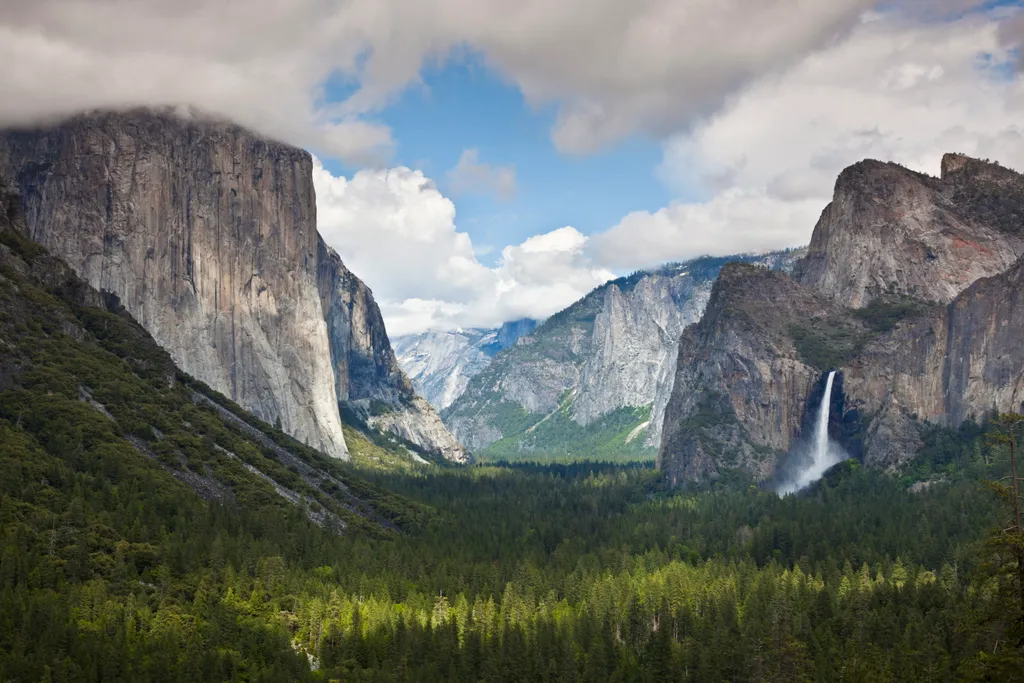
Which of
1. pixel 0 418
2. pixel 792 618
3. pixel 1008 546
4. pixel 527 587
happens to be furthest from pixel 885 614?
pixel 0 418

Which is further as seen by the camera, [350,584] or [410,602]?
[350,584]

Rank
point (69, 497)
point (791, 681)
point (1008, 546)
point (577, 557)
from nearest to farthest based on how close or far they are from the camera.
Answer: point (1008, 546), point (791, 681), point (69, 497), point (577, 557)

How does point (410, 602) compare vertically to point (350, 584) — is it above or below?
below

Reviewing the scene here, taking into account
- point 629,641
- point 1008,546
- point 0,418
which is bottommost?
point 629,641

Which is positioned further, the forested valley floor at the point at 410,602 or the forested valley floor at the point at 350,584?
the forested valley floor at the point at 350,584

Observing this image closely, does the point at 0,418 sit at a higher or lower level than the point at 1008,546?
higher

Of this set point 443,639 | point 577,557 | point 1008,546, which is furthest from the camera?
point 577,557

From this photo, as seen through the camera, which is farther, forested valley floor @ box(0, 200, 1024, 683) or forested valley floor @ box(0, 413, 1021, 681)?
forested valley floor @ box(0, 200, 1024, 683)

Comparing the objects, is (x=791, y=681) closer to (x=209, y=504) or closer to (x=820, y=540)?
(x=820, y=540)

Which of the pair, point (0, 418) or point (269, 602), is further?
point (0, 418)
